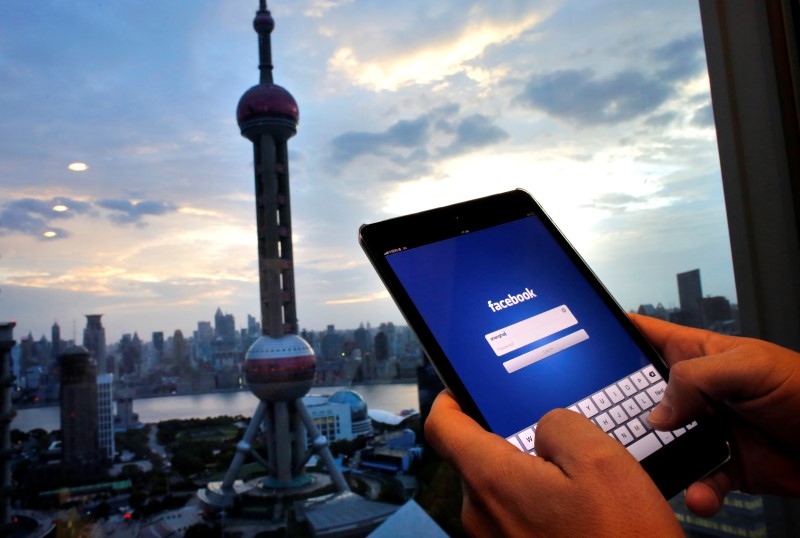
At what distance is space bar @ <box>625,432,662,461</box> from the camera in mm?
484

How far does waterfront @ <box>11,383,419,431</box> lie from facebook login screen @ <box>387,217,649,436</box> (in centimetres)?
111

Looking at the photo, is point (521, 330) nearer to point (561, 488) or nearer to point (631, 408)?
point (631, 408)

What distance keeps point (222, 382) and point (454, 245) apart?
4.89 feet

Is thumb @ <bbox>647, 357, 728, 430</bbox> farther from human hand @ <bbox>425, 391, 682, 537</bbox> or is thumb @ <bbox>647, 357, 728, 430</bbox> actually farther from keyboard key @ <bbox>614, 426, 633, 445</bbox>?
human hand @ <bbox>425, 391, 682, 537</bbox>

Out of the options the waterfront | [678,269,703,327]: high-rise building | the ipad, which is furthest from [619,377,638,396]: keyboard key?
the waterfront

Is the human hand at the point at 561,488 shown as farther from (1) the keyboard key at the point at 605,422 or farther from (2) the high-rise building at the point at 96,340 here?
(2) the high-rise building at the point at 96,340

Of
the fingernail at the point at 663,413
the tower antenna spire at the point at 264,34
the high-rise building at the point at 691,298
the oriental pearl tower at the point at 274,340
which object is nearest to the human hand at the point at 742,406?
the fingernail at the point at 663,413

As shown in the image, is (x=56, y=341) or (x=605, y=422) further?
(x=56, y=341)

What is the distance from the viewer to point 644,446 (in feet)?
1.61

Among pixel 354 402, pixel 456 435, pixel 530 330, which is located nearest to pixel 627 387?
pixel 530 330

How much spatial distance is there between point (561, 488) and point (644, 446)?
0.22 m

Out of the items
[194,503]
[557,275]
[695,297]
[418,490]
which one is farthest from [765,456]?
[194,503]

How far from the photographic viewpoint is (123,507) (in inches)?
61.1

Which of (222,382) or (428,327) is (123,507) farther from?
(428,327)
